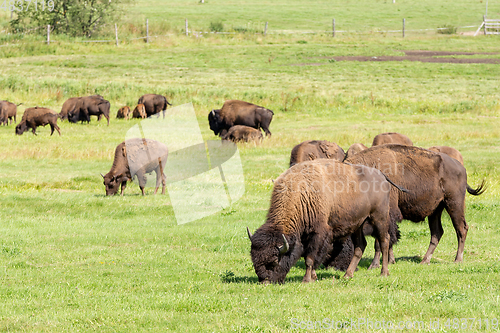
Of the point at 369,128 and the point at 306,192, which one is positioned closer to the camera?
the point at 306,192

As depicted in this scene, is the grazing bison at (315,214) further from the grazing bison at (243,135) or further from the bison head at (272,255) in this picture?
the grazing bison at (243,135)

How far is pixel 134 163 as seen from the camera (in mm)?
19219

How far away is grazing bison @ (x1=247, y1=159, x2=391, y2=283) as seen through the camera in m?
8.50

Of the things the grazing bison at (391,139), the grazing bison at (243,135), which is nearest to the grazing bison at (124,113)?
the grazing bison at (243,135)

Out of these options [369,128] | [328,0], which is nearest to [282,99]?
[369,128]

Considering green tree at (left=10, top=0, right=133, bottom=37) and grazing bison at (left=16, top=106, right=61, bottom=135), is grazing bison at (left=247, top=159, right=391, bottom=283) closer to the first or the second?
grazing bison at (left=16, top=106, right=61, bottom=135)

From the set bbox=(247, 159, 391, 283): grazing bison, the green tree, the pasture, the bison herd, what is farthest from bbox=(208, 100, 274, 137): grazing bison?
the green tree

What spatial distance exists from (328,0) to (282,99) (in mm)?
71388

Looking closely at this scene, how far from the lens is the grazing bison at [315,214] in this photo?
8.50m

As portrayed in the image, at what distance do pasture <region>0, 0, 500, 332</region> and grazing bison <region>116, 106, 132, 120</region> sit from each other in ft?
6.51

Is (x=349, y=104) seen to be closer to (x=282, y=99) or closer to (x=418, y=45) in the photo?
(x=282, y=99)

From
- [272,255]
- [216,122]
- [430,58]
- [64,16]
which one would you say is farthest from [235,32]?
[272,255]

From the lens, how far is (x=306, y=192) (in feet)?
28.9

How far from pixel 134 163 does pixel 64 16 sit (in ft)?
170
